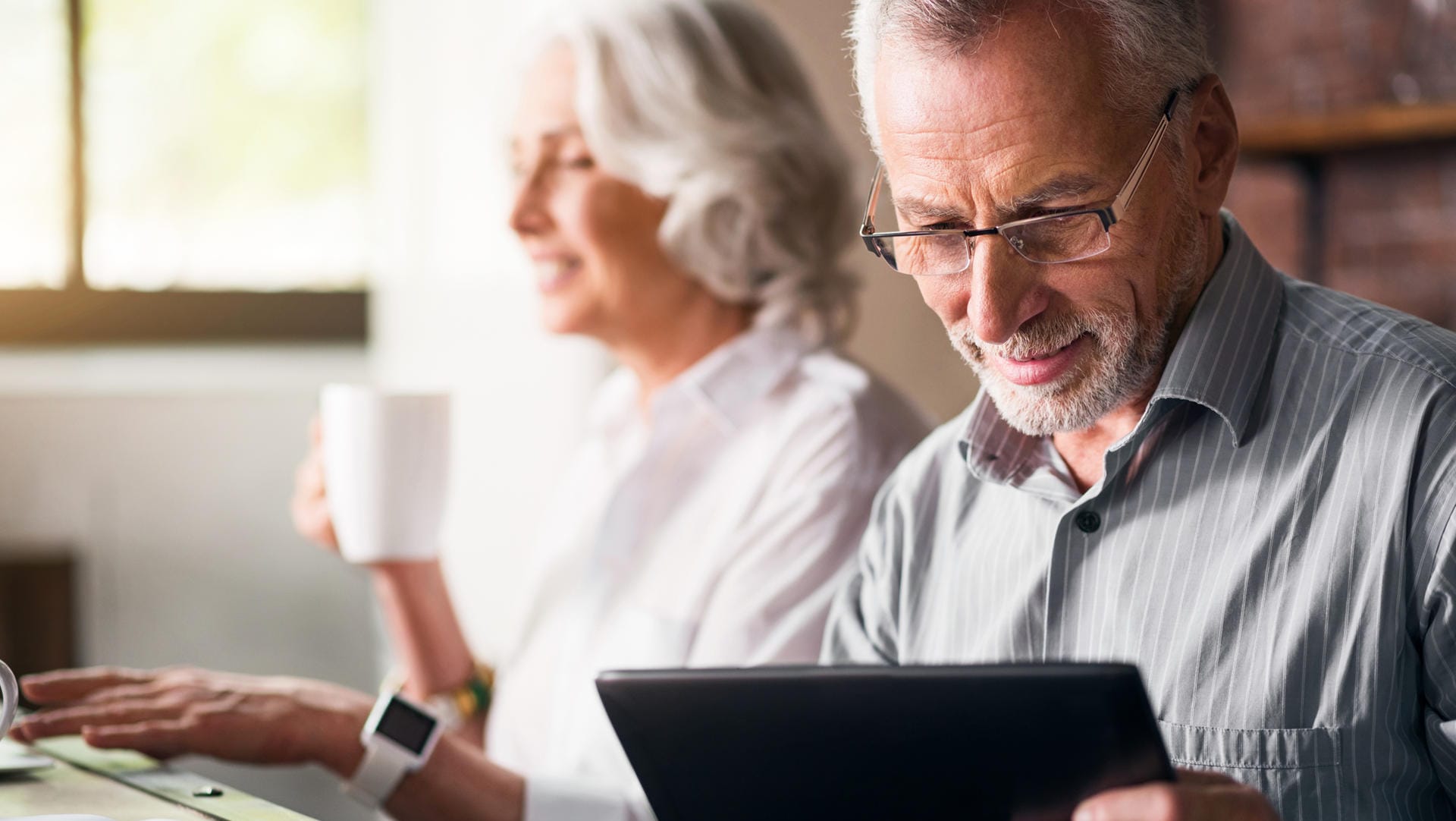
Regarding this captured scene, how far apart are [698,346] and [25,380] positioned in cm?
150

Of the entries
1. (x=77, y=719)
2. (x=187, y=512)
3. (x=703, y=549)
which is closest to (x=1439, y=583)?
(x=703, y=549)

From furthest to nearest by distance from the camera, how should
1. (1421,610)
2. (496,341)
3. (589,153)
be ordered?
(496,341)
(589,153)
(1421,610)

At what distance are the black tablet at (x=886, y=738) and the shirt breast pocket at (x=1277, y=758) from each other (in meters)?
0.21

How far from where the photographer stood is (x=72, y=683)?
1.32m

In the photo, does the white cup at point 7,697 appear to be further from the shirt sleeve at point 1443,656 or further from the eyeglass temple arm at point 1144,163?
the shirt sleeve at point 1443,656

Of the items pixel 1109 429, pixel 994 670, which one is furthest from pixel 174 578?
pixel 994 670

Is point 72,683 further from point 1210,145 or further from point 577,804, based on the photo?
point 1210,145

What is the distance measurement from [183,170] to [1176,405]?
2.29 metres

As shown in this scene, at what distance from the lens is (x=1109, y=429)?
114cm

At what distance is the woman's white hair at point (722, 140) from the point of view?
1733 mm

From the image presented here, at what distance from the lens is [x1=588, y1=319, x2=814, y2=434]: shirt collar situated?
1.71 m

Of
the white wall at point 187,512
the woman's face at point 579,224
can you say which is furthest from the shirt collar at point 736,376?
the white wall at point 187,512

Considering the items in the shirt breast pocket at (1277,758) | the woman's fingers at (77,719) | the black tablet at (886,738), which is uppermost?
the black tablet at (886,738)

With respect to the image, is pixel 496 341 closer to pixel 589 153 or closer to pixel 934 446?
pixel 589 153
